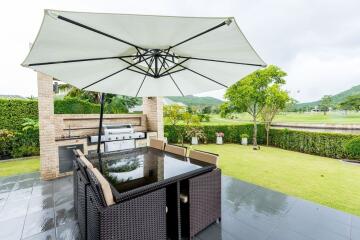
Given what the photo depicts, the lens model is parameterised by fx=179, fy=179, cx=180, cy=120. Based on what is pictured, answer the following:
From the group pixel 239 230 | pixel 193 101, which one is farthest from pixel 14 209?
pixel 193 101

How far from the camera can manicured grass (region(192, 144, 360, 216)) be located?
4.02 meters

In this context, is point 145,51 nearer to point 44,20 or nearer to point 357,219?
point 44,20

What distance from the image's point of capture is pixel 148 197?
6.82ft

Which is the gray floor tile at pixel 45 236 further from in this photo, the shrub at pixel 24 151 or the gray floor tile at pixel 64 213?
the shrub at pixel 24 151

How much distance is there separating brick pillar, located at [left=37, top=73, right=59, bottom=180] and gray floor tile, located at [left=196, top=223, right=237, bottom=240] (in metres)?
4.61

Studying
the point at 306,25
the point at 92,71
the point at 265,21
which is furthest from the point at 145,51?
the point at 306,25

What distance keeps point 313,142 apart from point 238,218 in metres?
8.28

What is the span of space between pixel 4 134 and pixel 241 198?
9.37 m

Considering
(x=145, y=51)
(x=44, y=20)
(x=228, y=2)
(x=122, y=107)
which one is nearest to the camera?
(x=44, y=20)

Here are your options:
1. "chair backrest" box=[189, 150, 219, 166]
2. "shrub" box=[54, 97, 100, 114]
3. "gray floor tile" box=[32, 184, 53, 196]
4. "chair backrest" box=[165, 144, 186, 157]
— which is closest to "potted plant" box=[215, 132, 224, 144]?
"shrub" box=[54, 97, 100, 114]

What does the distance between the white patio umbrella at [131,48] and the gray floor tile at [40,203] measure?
8.16ft

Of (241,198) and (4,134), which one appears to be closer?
(241,198)

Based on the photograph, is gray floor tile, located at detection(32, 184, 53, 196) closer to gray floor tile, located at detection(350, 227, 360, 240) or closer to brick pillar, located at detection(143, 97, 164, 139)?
brick pillar, located at detection(143, 97, 164, 139)

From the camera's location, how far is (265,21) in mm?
7289
